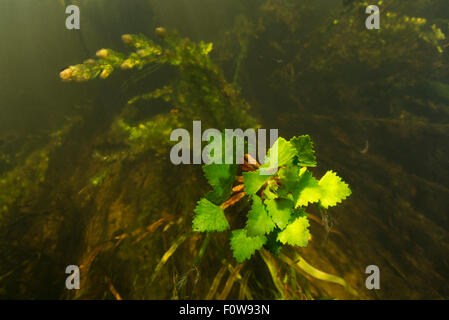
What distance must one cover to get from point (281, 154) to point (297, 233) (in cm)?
30

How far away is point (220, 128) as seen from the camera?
1696 mm

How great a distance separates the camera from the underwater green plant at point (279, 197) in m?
0.74

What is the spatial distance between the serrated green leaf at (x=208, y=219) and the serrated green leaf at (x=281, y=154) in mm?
265

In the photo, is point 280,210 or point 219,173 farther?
point 219,173

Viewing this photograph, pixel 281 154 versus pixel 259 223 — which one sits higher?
pixel 281 154

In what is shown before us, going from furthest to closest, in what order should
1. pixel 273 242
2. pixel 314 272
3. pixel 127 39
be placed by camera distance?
pixel 127 39 < pixel 314 272 < pixel 273 242

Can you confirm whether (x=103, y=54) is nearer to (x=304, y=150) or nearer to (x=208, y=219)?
(x=208, y=219)

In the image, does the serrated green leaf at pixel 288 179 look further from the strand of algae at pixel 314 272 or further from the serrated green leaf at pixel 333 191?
the strand of algae at pixel 314 272

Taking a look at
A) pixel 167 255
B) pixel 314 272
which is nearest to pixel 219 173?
pixel 167 255

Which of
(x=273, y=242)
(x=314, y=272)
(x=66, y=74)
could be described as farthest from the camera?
(x=66, y=74)

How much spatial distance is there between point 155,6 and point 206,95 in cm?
165
